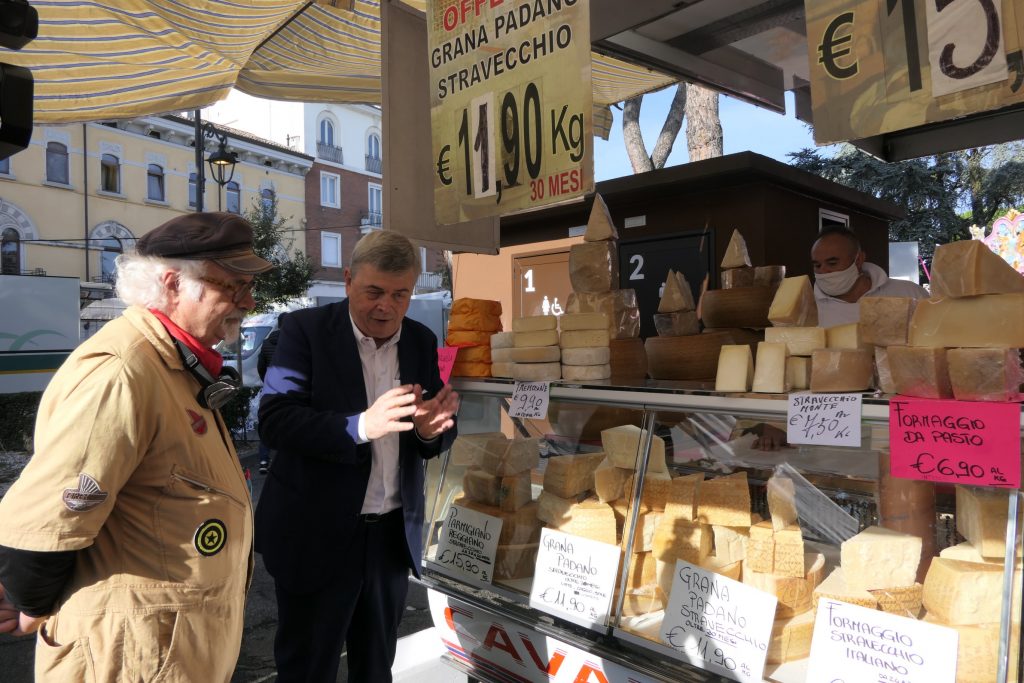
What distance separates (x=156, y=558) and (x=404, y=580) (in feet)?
3.94

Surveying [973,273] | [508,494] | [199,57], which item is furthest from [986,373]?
[199,57]

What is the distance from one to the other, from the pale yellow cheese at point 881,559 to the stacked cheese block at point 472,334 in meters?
1.41

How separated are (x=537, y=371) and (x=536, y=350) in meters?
0.07

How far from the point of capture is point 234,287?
5.53 feet

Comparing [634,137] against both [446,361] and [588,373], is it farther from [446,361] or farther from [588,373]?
[588,373]

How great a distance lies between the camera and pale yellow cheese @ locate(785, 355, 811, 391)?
1774 mm

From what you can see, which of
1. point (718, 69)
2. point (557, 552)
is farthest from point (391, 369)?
point (718, 69)

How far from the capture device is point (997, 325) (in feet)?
4.72

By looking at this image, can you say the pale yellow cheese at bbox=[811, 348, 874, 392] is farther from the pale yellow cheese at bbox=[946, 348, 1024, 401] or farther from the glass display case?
the pale yellow cheese at bbox=[946, 348, 1024, 401]

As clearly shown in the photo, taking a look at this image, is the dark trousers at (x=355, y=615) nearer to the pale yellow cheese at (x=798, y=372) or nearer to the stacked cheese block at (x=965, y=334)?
the pale yellow cheese at (x=798, y=372)

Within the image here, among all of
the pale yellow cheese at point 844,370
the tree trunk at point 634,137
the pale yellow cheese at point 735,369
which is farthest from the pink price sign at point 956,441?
the tree trunk at point 634,137

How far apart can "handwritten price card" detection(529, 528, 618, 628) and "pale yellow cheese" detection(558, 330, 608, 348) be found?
635mm

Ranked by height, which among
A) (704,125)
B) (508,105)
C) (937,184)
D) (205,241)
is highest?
(937,184)

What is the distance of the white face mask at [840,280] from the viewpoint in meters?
3.71
